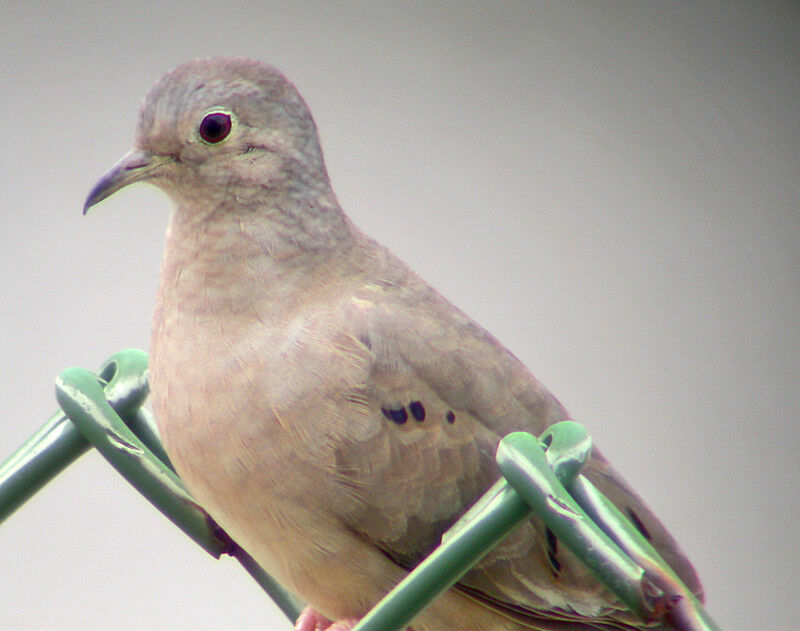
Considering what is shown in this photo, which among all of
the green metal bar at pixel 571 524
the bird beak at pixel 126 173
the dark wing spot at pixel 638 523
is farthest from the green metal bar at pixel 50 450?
the dark wing spot at pixel 638 523

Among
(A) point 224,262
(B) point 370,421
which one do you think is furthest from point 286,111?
(B) point 370,421

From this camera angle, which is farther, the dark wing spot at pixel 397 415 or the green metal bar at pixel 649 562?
the dark wing spot at pixel 397 415

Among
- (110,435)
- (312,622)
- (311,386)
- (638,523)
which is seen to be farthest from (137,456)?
(638,523)

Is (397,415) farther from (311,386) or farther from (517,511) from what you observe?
(517,511)

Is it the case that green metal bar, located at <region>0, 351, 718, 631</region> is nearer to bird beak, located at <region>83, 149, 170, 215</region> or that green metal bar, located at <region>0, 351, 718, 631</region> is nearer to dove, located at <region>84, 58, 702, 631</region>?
dove, located at <region>84, 58, 702, 631</region>

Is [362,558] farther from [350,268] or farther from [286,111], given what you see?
[286,111]

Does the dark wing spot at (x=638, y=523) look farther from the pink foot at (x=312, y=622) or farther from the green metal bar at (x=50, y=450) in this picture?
the green metal bar at (x=50, y=450)

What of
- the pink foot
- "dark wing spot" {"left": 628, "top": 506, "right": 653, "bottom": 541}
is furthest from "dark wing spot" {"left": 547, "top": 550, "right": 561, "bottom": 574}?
the pink foot
